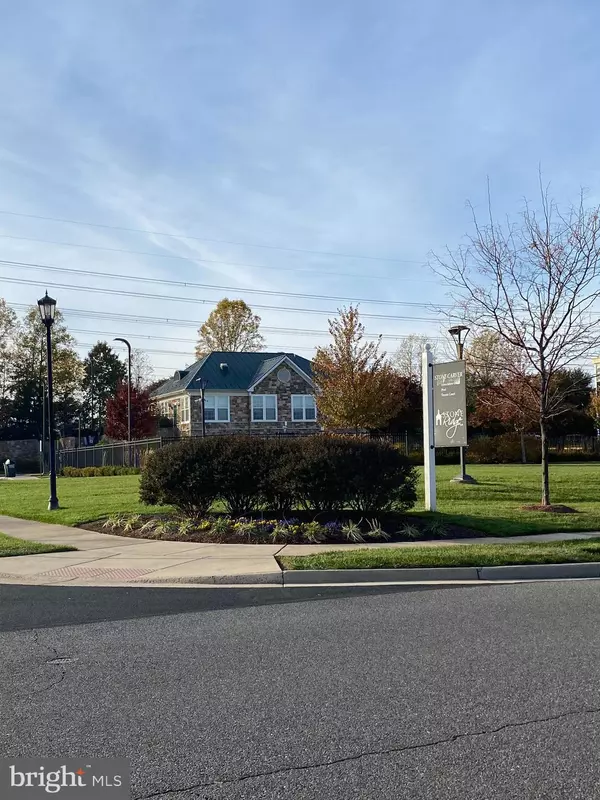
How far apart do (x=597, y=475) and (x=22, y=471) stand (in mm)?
45347

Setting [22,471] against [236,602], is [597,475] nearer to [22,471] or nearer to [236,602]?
[236,602]

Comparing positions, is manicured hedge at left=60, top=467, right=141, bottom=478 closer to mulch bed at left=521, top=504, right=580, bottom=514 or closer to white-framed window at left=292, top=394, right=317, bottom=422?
white-framed window at left=292, top=394, right=317, bottom=422

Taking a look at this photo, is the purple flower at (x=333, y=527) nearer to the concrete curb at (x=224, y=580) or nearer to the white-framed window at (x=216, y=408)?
the concrete curb at (x=224, y=580)

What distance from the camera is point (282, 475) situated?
13242mm

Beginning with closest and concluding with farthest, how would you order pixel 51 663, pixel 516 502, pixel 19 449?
pixel 51 663 < pixel 516 502 < pixel 19 449

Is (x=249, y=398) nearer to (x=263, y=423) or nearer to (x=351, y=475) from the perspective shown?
(x=263, y=423)

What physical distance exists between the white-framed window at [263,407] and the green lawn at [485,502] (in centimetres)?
2657

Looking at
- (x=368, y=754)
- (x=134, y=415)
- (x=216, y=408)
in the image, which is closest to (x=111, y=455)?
(x=134, y=415)

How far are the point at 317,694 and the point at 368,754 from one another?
101cm

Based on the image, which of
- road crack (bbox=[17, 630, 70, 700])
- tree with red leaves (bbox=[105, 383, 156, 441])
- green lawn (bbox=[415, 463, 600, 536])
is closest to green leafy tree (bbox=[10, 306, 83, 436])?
tree with red leaves (bbox=[105, 383, 156, 441])

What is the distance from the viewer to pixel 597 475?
2280cm

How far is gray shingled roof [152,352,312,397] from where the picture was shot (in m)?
50.5

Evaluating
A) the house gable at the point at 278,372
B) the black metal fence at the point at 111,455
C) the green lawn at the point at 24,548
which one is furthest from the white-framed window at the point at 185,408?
the green lawn at the point at 24,548

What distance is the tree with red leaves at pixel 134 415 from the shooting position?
51.7 metres
